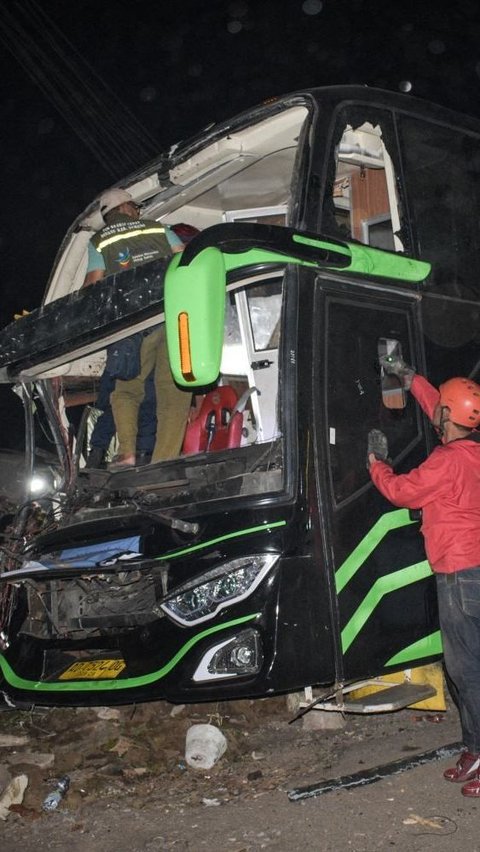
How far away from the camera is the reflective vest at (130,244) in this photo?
207 inches

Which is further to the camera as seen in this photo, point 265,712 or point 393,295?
point 265,712

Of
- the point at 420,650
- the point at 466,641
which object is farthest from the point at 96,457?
the point at 466,641

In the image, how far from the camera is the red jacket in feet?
13.3

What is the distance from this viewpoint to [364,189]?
5434 millimetres

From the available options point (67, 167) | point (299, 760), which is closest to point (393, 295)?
point (299, 760)

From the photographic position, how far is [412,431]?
4484mm

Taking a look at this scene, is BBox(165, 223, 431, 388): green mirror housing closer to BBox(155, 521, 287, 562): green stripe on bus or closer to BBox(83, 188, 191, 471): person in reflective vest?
BBox(155, 521, 287, 562): green stripe on bus

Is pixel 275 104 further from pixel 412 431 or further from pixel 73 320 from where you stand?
pixel 412 431

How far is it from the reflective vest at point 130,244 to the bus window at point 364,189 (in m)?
1.15

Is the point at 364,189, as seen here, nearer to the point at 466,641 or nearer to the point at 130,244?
the point at 130,244

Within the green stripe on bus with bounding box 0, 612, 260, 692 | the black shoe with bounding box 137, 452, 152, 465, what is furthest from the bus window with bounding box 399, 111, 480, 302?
the green stripe on bus with bounding box 0, 612, 260, 692

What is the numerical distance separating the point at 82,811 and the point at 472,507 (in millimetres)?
2555

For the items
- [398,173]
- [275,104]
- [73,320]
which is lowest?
[73,320]

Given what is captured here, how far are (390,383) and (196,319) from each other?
1364 millimetres
